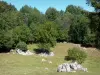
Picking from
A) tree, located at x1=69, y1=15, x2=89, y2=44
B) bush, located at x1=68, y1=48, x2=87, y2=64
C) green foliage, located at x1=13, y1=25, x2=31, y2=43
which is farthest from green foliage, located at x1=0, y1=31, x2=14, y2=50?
tree, located at x1=69, y1=15, x2=89, y2=44

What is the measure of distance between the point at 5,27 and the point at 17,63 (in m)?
16.6

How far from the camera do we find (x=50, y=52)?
205 feet

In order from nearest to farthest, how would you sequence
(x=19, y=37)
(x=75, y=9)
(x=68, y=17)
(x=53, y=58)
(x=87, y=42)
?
(x=53, y=58), (x=19, y=37), (x=87, y=42), (x=68, y=17), (x=75, y=9)

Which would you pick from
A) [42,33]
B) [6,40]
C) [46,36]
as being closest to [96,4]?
[46,36]

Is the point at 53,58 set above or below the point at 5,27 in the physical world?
below

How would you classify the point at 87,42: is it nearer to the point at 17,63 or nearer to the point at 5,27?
the point at 5,27

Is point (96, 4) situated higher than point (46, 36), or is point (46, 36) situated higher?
point (96, 4)

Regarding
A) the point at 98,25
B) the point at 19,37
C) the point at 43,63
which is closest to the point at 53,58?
the point at 43,63

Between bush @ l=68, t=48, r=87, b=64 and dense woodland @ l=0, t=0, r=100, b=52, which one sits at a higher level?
dense woodland @ l=0, t=0, r=100, b=52

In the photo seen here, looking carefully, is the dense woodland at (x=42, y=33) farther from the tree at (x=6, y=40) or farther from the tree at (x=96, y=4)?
the tree at (x=96, y=4)

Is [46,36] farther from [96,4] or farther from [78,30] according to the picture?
[96,4]

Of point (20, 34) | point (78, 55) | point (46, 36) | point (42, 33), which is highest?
point (42, 33)

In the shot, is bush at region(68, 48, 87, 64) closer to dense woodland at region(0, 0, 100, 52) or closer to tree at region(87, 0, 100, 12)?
dense woodland at region(0, 0, 100, 52)

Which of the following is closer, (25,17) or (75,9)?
(25,17)
